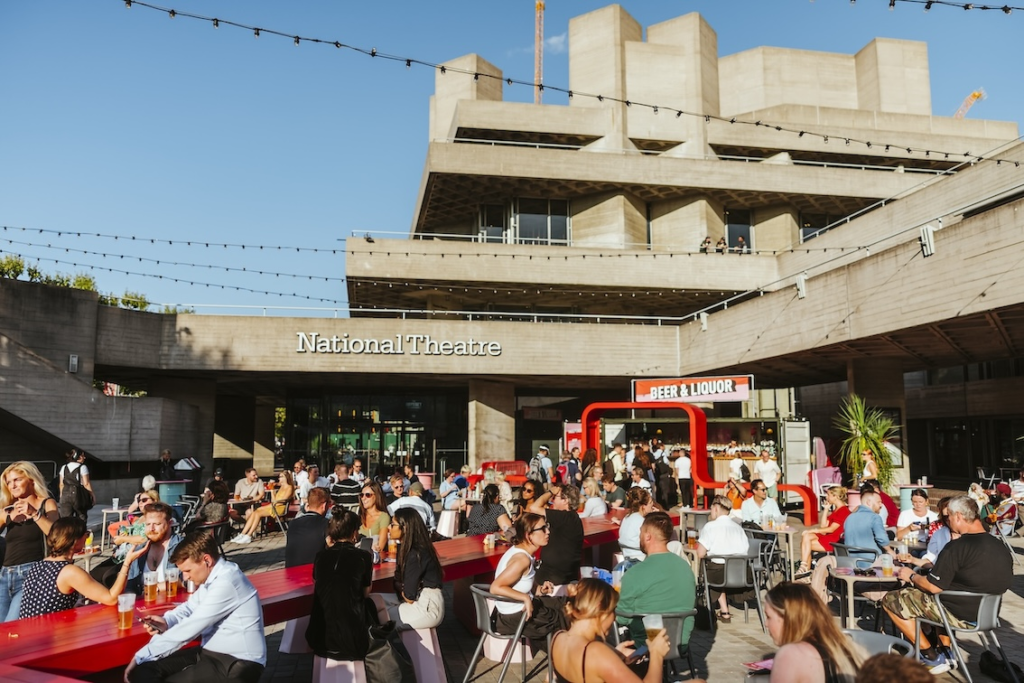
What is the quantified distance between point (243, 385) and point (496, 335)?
10.6 meters

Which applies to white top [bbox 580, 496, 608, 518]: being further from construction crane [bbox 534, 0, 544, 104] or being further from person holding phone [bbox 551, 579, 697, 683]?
construction crane [bbox 534, 0, 544, 104]

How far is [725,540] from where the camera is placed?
7.77 m

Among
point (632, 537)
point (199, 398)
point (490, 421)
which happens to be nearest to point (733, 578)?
point (632, 537)

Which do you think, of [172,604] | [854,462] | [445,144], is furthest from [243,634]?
[445,144]

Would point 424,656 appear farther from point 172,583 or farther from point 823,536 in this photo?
point 823,536

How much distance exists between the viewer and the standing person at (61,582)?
194 inches

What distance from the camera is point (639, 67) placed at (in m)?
32.3

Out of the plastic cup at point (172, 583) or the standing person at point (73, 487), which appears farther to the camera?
the standing person at point (73, 487)

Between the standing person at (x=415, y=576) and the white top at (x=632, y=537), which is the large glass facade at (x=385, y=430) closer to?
the white top at (x=632, y=537)

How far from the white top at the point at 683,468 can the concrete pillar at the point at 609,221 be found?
491 inches

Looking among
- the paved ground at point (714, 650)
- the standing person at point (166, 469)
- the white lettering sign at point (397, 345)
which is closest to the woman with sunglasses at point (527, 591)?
the paved ground at point (714, 650)

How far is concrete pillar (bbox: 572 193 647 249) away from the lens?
30000 millimetres

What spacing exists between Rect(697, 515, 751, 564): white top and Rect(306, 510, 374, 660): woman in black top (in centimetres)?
422

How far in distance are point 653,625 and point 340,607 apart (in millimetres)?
1946
